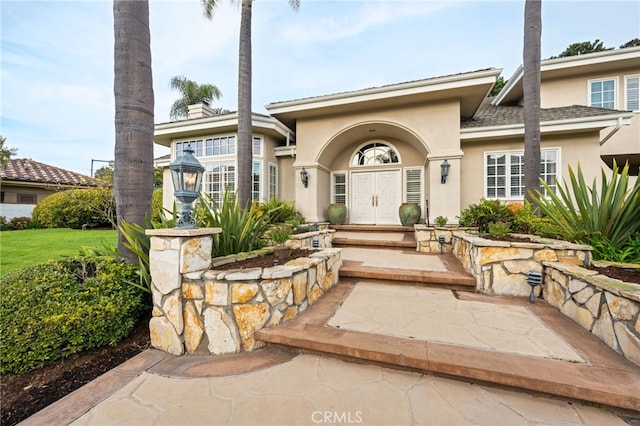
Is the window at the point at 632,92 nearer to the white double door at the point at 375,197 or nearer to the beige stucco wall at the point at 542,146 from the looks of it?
the beige stucco wall at the point at 542,146

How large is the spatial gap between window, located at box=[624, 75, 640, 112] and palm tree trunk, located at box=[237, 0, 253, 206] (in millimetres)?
13171

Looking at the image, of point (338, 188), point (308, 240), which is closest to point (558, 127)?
point (338, 188)

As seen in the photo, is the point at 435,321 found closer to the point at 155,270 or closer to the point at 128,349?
the point at 155,270

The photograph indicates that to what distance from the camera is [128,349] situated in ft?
8.37

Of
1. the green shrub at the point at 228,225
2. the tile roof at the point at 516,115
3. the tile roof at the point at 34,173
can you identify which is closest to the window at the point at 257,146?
the green shrub at the point at 228,225

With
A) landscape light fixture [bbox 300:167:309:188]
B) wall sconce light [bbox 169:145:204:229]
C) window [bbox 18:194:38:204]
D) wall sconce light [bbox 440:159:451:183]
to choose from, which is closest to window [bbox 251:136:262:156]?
landscape light fixture [bbox 300:167:309:188]

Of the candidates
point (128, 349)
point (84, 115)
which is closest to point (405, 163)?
point (128, 349)

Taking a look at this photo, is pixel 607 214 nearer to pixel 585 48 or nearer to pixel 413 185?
pixel 413 185

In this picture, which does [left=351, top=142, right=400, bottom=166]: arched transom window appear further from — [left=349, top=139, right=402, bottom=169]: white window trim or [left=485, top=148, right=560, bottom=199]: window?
[left=485, top=148, right=560, bottom=199]: window

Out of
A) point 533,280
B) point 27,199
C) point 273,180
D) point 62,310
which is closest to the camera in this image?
point 62,310

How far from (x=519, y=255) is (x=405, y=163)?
5505mm

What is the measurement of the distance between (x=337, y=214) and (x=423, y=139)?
11.5 feet

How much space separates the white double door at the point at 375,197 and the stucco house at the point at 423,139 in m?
0.04

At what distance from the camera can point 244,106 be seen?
646 centimetres
